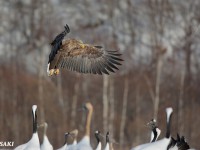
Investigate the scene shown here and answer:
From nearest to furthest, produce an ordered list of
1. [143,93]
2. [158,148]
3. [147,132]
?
[158,148], [147,132], [143,93]

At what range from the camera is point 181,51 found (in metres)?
23.9

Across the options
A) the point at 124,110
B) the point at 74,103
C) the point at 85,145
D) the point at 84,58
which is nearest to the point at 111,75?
the point at 124,110

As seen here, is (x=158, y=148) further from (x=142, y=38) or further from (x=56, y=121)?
(x=142, y=38)

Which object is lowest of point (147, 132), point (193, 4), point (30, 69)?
point (147, 132)

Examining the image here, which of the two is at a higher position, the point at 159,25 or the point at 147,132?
the point at 159,25

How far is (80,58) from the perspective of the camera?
9773mm

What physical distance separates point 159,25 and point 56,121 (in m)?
5.00

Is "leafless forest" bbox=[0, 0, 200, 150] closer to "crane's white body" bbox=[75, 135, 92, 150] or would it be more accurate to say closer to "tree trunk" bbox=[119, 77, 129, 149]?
"tree trunk" bbox=[119, 77, 129, 149]

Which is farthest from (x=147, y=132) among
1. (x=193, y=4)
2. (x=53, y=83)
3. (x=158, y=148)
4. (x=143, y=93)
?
(x=158, y=148)

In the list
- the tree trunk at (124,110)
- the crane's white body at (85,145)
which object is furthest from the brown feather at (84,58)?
the tree trunk at (124,110)

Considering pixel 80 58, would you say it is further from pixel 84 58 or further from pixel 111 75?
pixel 111 75

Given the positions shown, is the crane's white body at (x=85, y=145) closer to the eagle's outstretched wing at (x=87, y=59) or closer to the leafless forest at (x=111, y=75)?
the eagle's outstretched wing at (x=87, y=59)

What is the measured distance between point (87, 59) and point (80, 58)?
8 centimetres

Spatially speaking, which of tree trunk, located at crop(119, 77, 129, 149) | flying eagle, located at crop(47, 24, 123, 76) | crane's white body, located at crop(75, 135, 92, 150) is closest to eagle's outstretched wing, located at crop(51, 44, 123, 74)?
flying eagle, located at crop(47, 24, 123, 76)
